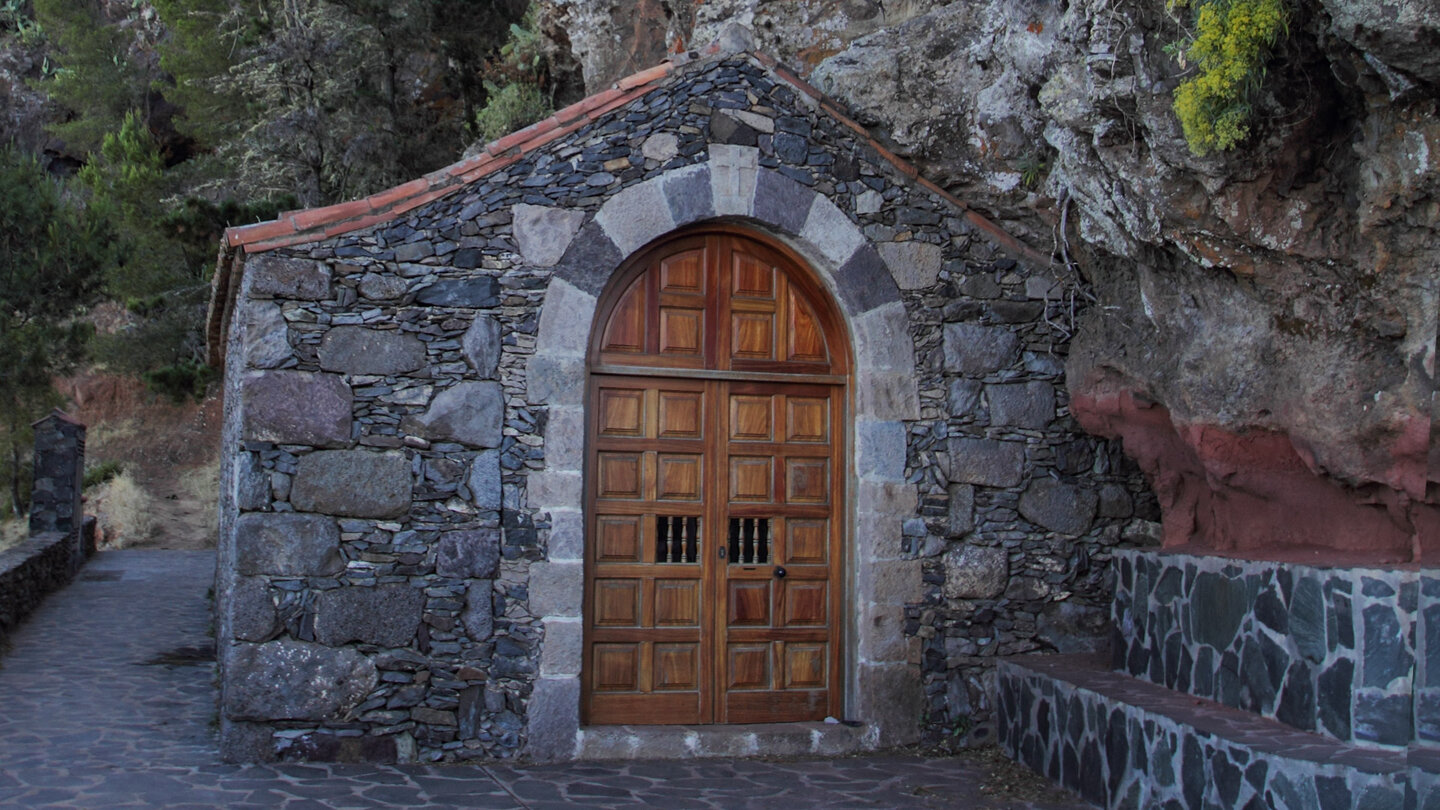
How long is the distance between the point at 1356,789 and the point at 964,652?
119 inches

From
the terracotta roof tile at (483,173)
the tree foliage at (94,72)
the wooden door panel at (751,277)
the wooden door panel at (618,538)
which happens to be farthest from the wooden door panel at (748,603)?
the tree foliage at (94,72)

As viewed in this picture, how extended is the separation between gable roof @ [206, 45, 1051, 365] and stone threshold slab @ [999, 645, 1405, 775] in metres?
2.57

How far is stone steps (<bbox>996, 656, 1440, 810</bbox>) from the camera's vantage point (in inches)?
159

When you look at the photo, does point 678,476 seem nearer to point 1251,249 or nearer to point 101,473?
point 1251,249

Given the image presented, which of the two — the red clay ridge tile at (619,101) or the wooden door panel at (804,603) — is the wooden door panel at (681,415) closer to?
the wooden door panel at (804,603)

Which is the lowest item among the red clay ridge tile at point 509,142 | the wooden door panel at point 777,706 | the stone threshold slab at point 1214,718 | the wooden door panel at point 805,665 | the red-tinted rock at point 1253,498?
the wooden door panel at point 777,706

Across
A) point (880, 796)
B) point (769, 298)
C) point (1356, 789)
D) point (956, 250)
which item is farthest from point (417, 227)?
point (1356, 789)

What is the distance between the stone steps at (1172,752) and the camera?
4.04m

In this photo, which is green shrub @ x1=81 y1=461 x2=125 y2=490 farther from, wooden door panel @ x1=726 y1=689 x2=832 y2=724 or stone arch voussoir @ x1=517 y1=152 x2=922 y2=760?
wooden door panel @ x1=726 y1=689 x2=832 y2=724

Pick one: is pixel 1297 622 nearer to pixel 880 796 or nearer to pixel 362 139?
pixel 880 796

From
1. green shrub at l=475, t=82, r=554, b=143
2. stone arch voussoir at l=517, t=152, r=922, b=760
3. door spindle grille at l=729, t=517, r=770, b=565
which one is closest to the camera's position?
stone arch voussoir at l=517, t=152, r=922, b=760

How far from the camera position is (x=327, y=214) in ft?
20.9

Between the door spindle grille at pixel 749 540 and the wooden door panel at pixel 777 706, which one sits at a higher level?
the door spindle grille at pixel 749 540

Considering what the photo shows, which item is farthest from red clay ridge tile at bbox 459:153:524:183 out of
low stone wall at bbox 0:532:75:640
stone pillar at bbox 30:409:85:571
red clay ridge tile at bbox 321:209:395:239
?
stone pillar at bbox 30:409:85:571
